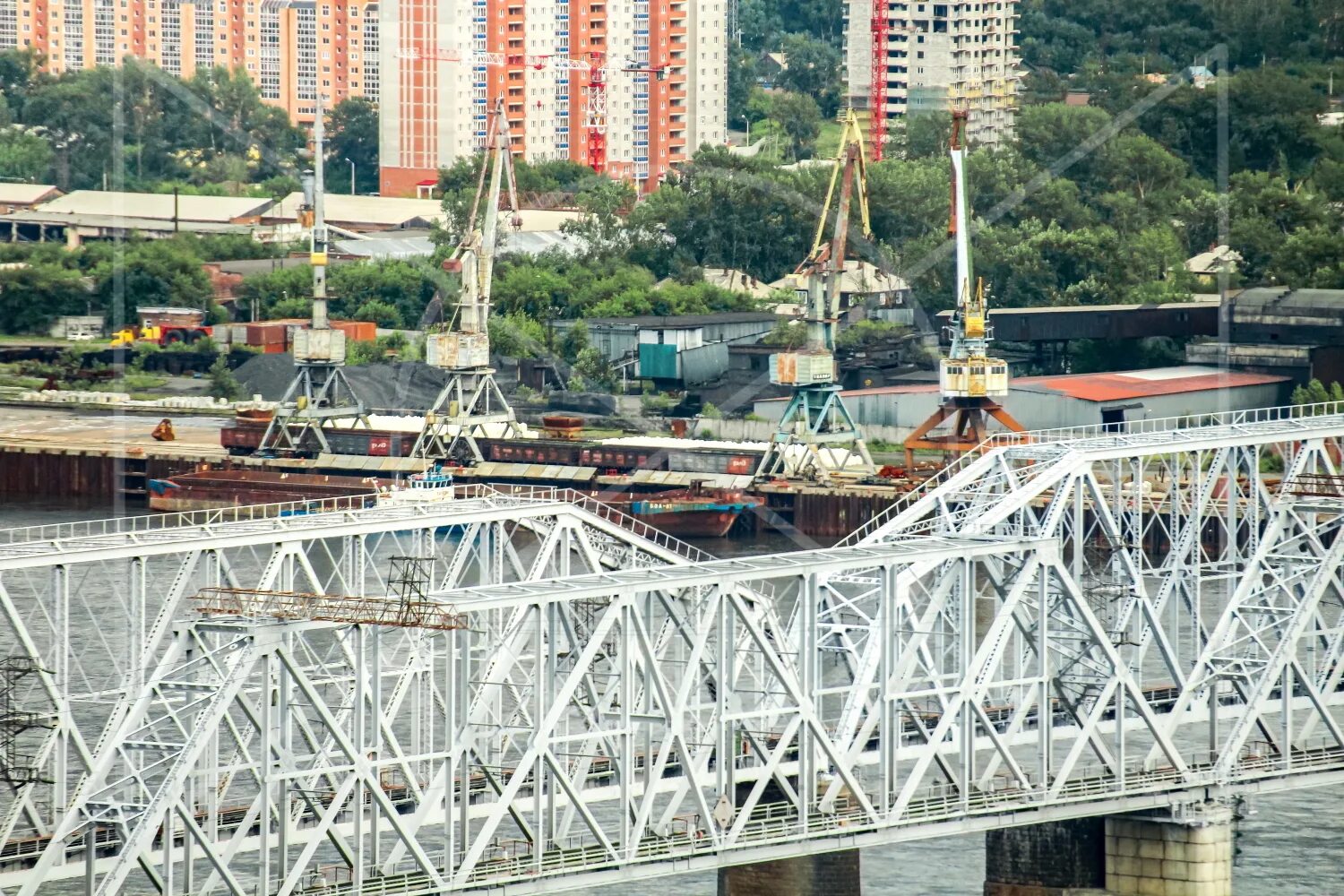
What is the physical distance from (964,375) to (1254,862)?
4066 centimetres

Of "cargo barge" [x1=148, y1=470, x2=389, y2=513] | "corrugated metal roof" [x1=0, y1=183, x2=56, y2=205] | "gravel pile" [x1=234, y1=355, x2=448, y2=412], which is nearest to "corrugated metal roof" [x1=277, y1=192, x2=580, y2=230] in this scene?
"corrugated metal roof" [x1=0, y1=183, x2=56, y2=205]

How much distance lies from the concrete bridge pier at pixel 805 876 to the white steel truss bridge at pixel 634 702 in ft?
3.09

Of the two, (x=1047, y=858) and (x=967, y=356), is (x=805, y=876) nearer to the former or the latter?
(x=1047, y=858)

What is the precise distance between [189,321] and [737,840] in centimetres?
9614

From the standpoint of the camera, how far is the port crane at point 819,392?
333 feet

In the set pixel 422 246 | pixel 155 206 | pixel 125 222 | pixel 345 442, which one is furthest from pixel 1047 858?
pixel 155 206

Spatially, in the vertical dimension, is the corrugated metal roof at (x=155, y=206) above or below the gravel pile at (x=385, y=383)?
above

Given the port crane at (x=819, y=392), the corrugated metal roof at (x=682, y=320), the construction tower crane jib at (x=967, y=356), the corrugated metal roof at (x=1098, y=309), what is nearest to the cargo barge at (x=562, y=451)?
the port crane at (x=819, y=392)

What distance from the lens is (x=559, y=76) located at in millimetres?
180875

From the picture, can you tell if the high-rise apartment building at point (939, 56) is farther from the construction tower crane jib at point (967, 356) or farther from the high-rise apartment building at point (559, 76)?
the construction tower crane jib at point (967, 356)

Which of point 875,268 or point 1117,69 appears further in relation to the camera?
point 1117,69

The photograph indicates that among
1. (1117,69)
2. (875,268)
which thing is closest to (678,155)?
(1117,69)

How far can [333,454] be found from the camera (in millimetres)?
112125

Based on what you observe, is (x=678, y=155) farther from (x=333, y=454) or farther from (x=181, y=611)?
(x=181, y=611)
